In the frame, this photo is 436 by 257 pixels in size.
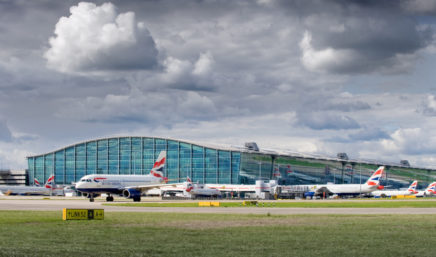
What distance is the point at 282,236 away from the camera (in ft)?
78.7

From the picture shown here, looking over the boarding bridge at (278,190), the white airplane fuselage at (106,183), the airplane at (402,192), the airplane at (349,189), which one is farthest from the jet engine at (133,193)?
the airplane at (402,192)

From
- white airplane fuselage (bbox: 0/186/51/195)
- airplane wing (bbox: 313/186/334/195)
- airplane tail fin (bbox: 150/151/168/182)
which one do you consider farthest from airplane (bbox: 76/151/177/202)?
white airplane fuselage (bbox: 0/186/51/195)

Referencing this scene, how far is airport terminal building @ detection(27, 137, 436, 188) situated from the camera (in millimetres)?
164750

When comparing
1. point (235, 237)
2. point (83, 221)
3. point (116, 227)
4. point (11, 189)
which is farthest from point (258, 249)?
point (11, 189)

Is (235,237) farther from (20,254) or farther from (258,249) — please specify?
(20,254)

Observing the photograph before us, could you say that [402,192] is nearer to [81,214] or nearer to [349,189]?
[349,189]

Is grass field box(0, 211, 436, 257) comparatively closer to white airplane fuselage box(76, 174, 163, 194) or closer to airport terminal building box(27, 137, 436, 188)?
white airplane fuselage box(76, 174, 163, 194)

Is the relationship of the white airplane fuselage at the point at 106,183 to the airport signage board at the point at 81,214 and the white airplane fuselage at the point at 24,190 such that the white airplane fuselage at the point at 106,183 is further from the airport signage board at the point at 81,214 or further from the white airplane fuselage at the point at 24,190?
the white airplane fuselage at the point at 24,190

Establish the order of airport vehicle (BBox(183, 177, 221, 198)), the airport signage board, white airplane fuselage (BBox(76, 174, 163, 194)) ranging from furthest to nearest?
airport vehicle (BBox(183, 177, 221, 198)) → white airplane fuselage (BBox(76, 174, 163, 194)) → the airport signage board

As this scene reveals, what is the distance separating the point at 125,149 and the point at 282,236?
157904mm

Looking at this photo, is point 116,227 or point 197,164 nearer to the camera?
point 116,227

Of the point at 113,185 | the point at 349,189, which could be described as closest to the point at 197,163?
the point at 349,189

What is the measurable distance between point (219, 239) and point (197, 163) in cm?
14546

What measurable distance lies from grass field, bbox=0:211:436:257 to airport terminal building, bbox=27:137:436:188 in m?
133
